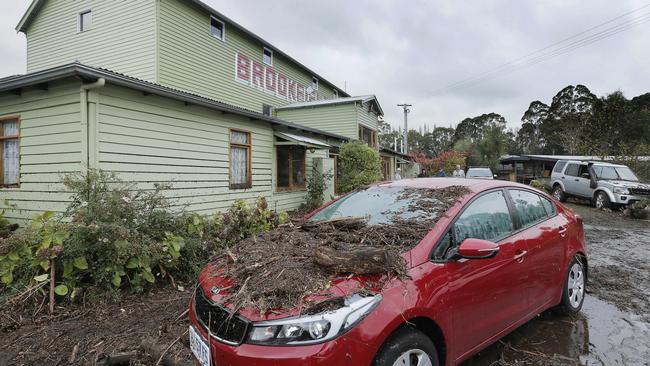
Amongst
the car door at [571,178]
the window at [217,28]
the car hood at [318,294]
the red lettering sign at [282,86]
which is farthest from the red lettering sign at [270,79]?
the car hood at [318,294]

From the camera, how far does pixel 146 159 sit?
7027mm

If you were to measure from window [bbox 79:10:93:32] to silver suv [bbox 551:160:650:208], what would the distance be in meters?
19.8

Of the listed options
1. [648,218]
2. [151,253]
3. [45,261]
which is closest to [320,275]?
[151,253]

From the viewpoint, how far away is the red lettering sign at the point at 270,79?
17578mm

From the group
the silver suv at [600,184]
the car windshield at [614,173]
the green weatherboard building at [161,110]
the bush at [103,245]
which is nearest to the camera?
the bush at [103,245]

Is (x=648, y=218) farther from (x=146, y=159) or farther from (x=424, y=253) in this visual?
(x=146, y=159)

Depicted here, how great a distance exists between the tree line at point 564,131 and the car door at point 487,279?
18.9 m

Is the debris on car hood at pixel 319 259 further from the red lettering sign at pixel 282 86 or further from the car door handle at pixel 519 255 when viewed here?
the red lettering sign at pixel 282 86

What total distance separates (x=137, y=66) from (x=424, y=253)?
1303cm

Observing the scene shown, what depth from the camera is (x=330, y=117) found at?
18531mm

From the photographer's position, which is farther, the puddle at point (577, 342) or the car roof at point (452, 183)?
the car roof at point (452, 183)

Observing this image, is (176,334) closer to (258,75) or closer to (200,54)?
(200,54)

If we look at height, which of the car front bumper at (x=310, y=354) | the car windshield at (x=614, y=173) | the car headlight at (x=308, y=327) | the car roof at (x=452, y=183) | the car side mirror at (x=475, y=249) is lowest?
the car front bumper at (x=310, y=354)

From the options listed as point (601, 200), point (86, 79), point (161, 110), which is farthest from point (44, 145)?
point (601, 200)
